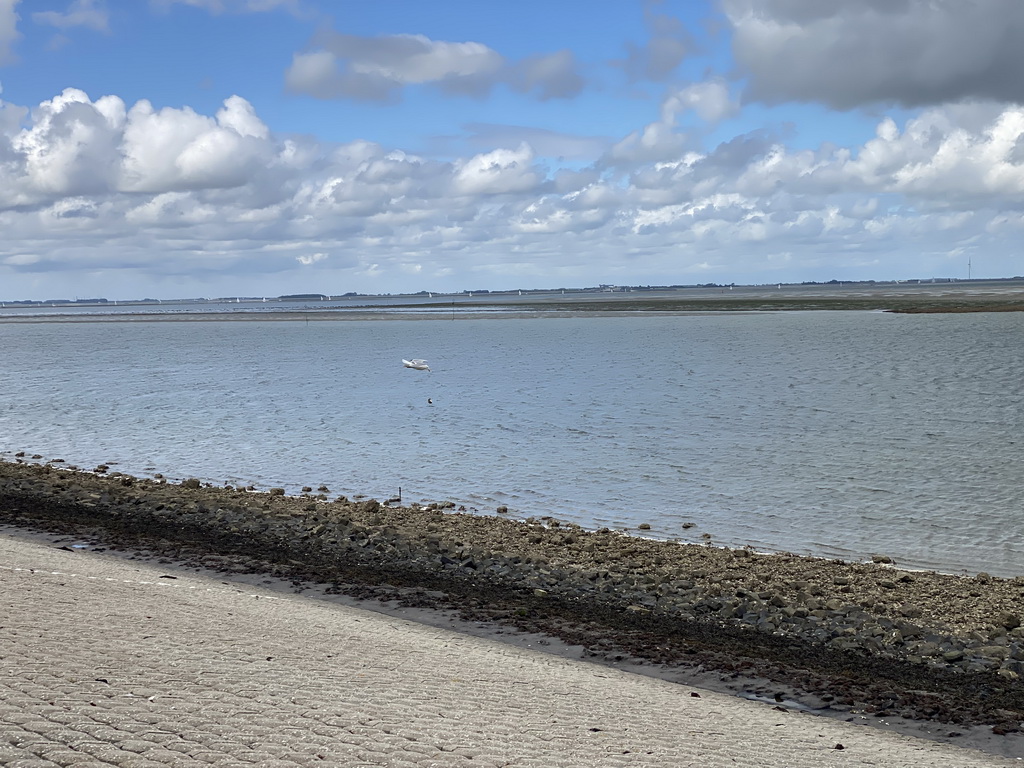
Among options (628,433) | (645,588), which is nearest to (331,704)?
(645,588)

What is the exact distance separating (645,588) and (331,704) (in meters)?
6.77

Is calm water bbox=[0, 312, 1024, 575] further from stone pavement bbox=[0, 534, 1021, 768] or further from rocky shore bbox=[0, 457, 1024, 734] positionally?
stone pavement bbox=[0, 534, 1021, 768]

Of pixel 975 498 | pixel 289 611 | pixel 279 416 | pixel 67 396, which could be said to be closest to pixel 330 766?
pixel 289 611

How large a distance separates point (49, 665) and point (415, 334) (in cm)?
10643

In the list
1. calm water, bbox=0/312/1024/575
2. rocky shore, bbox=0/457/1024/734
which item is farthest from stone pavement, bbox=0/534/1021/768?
calm water, bbox=0/312/1024/575

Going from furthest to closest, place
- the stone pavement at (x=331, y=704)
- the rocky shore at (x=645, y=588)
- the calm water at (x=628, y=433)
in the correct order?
the calm water at (x=628, y=433) → the rocky shore at (x=645, y=588) → the stone pavement at (x=331, y=704)

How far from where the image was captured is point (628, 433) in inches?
1324

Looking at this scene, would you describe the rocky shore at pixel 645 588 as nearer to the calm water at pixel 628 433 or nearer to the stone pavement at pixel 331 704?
the stone pavement at pixel 331 704

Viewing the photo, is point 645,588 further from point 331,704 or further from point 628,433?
point 628,433

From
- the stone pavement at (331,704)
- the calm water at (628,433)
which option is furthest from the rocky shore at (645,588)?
the calm water at (628,433)

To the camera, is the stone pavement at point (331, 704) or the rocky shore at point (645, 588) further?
the rocky shore at point (645, 588)

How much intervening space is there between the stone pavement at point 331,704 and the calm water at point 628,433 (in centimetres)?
824

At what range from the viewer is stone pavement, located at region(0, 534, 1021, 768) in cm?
774

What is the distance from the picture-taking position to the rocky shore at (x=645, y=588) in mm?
11352
